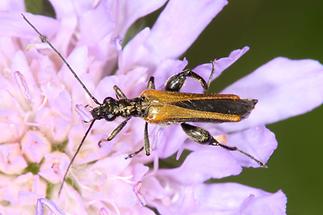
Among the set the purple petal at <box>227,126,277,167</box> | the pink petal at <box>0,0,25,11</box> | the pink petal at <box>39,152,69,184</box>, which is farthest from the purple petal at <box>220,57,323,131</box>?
the pink petal at <box>0,0,25,11</box>

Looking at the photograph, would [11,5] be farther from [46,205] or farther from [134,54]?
[46,205]

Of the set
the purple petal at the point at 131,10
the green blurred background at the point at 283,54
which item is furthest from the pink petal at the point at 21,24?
the green blurred background at the point at 283,54

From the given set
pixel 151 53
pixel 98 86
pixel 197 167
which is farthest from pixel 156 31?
pixel 197 167

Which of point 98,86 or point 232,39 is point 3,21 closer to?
point 98,86

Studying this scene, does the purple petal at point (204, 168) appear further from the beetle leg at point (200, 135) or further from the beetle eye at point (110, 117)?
the beetle eye at point (110, 117)

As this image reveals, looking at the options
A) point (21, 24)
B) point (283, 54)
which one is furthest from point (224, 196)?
point (283, 54)

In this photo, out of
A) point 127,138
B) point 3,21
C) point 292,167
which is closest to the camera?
point 3,21

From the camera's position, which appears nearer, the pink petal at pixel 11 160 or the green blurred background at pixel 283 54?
the pink petal at pixel 11 160
